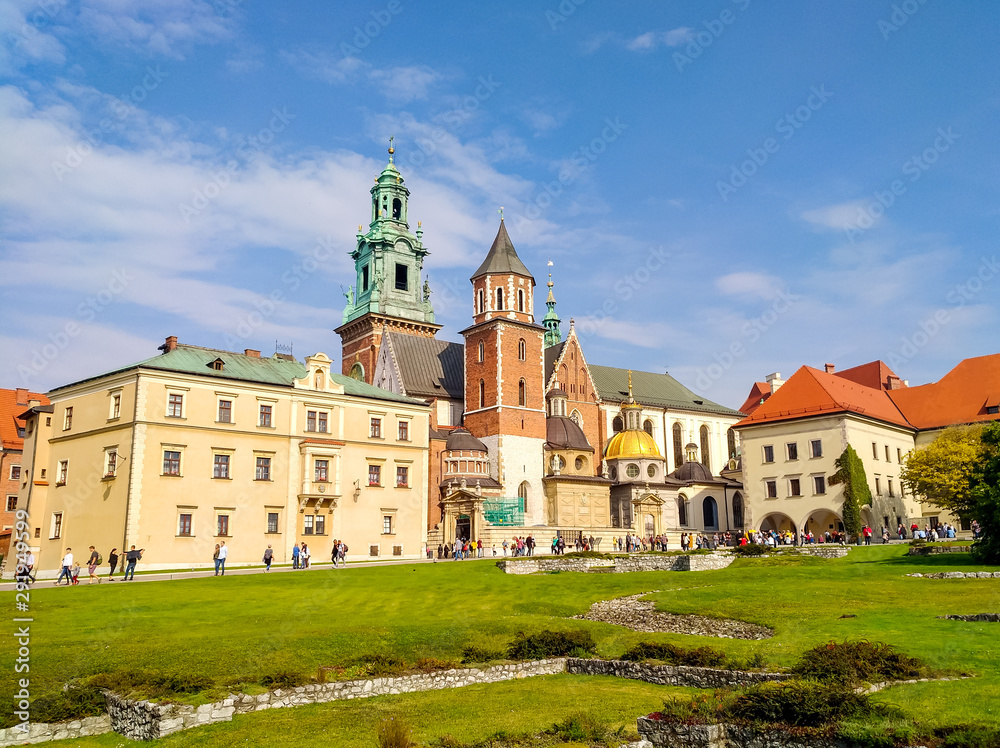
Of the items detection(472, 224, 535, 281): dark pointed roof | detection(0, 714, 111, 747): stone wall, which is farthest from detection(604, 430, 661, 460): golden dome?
detection(0, 714, 111, 747): stone wall

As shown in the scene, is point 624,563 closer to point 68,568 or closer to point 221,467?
point 68,568

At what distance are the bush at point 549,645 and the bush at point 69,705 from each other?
7.75 m

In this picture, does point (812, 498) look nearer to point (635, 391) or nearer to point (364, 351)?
point (635, 391)

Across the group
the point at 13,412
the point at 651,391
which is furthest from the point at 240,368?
the point at 651,391

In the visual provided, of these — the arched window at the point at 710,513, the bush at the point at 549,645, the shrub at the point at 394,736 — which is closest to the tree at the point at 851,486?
the arched window at the point at 710,513

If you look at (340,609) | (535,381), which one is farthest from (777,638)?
(535,381)

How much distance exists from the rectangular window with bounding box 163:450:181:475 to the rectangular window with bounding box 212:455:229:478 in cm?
196

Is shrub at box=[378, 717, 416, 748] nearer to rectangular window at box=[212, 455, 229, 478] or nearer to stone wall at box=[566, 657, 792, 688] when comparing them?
stone wall at box=[566, 657, 792, 688]

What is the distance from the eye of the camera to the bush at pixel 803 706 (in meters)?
11.1

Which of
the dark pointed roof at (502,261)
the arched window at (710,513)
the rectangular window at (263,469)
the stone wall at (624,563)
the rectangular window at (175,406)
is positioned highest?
the dark pointed roof at (502,261)

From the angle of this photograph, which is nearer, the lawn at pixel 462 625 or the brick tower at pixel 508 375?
the lawn at pixel 462 625

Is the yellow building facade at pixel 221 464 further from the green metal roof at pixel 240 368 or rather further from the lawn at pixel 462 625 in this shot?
the lawn at pixel 462 625

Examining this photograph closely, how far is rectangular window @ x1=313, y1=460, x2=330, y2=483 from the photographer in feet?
167

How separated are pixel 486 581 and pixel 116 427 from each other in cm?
2523
